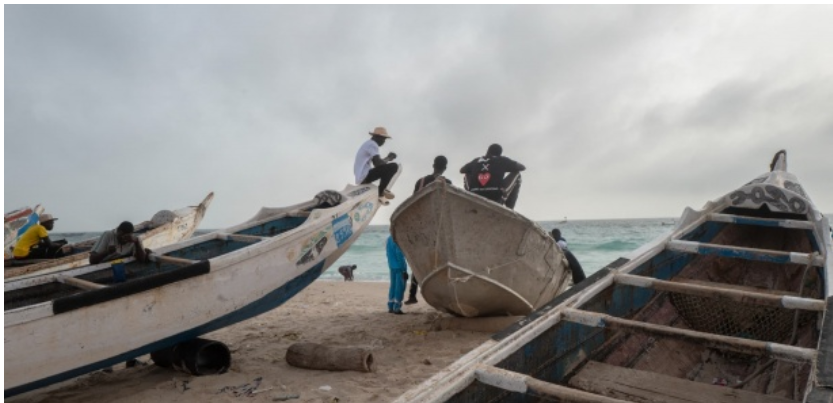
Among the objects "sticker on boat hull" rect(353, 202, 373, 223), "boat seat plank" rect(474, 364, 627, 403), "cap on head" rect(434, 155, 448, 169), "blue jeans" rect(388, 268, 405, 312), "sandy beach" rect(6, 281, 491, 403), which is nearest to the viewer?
"boat seat plank" rect(474, 364, 627, 403)

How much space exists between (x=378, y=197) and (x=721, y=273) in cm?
519

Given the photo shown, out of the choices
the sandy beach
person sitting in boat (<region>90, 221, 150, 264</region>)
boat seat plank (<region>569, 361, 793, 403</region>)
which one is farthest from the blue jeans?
boat seat plank (<region>569, 361, 793, 403</region>)

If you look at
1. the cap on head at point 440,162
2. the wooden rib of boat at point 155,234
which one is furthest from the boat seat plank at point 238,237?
the wooden rib of boat at point 155,234

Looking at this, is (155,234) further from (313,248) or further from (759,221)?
(759,221)

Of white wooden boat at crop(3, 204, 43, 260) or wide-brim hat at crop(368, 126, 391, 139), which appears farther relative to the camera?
white wooden boat at crop(3, 204, 43, 260)

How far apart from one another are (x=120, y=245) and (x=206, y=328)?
1.87 m

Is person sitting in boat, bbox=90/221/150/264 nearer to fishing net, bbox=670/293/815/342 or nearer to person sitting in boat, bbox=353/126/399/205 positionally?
person sitting in boat, bbox=353/126/399/205

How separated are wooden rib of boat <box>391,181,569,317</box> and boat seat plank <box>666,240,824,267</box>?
179 cm

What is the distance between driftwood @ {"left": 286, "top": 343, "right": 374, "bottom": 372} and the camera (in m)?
5.45

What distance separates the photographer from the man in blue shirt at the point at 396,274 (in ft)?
28.1

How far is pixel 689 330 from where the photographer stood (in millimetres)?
3127

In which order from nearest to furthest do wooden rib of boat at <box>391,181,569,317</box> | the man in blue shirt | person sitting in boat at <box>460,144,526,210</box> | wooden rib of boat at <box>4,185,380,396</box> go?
1. wooden rib of boat at <box>4,185,380,396</box>
2. wooden rib of boat at <box>391,181,569,317</box>
3. person sitting in boat at <box>460,144,526,210</box>
4. the man in blue shirt

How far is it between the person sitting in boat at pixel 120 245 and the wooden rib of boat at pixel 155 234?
13.9 ft

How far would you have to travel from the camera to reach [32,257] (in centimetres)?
1056
